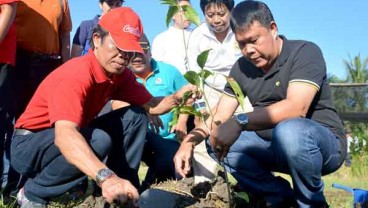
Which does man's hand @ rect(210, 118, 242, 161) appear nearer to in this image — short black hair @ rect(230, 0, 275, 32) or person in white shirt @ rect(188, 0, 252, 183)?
short black hair @ rect(230, 0, 275, 32)

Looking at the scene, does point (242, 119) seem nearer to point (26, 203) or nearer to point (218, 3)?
point (26, 203)

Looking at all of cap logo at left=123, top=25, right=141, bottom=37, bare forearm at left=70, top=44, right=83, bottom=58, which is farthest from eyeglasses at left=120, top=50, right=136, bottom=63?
bare forearm at left=70, top=44, right=83, bottom=58

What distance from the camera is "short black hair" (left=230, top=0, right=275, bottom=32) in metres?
3.16

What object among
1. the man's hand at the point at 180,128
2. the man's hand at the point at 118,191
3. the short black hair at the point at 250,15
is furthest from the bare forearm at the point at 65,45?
the man's hand at the point at 118,191

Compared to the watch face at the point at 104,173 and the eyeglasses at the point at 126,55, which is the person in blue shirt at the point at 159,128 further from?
the watch face at the point at 104,173

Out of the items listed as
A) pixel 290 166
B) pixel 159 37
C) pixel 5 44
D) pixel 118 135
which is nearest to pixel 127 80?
pixel 118 135

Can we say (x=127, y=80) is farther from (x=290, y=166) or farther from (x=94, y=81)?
(x=290, y=166)

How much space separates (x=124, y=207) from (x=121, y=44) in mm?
873

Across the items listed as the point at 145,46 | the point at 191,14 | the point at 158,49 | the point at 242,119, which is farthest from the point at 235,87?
the point at 158,49

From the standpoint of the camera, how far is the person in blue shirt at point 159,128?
4.04 metres

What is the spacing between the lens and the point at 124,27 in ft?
10.4

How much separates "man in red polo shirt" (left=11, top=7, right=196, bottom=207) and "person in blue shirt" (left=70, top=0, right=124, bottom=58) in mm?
1373

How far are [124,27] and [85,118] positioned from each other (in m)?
0.65

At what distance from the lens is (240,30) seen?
3.17 metres
